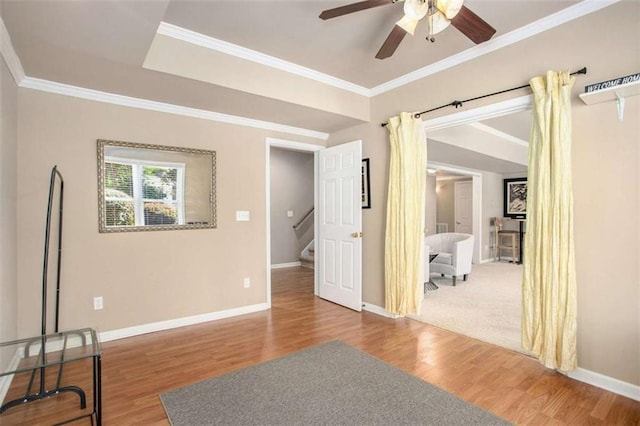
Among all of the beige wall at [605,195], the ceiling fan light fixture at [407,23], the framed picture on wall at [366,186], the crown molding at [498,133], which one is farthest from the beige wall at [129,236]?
the crown molding at [498,133]

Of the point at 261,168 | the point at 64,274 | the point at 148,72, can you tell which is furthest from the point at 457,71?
the point at 64,274

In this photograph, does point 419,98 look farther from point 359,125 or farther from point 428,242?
point 428,242

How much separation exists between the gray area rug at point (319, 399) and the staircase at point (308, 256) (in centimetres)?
446

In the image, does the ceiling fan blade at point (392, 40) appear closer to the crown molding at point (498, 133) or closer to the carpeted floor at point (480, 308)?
the carpeted floor at point (480, 308)

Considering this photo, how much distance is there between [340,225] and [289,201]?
10.7ft

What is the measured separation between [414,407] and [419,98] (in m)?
2.93

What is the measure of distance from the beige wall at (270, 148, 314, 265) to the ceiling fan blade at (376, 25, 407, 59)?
4797mm

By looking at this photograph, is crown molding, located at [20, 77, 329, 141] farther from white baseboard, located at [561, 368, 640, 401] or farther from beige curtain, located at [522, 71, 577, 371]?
white baseboard, located at [561, 368, 640, 401]

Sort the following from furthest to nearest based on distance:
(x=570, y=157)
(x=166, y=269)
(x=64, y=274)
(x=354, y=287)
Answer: (x=354, y=287) < (x=166, y=269) < (x=64, y=274) < (x=570, y=157)

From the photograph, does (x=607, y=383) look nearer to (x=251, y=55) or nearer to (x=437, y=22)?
(x=437, y=22)

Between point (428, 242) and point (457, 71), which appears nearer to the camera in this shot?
point (457, 71)

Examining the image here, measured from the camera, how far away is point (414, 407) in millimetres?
2041

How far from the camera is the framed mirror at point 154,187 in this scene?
123 inches

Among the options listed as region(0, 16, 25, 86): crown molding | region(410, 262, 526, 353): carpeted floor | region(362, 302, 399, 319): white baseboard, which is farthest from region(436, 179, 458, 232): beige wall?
region(0, 16, 25, 86): crown molding
